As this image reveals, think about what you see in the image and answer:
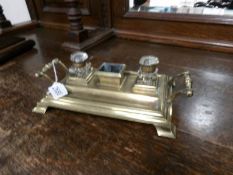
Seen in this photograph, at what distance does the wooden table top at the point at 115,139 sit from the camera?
36cm

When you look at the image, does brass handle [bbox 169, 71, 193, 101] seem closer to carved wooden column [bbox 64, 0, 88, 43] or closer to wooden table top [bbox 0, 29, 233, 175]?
wooden table top [bbox 0, 29, 233, 175]

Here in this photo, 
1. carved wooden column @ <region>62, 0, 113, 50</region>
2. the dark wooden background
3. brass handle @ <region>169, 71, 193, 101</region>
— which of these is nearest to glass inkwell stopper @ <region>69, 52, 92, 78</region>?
brass handle @ <region>169, 71, 193, 101</region>

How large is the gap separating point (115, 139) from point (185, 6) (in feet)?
2.30

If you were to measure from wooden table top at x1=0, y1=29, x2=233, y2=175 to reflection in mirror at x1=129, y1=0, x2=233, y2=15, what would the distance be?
300 mm

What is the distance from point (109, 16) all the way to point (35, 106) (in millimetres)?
676

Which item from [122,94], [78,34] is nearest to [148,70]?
[122,94]

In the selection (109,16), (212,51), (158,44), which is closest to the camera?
(212,51)

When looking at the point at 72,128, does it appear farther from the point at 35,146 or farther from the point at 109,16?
the point at 109,16

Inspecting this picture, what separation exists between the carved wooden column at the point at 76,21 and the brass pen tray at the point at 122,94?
40 cm

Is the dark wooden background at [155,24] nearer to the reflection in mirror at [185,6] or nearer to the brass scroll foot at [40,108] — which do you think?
the reflection in mirror at [185,6]

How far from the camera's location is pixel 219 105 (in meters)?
0.49

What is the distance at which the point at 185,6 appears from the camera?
2.80 feet

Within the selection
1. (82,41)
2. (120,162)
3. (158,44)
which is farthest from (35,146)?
(158,44)

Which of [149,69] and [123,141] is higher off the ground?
[149,69]
